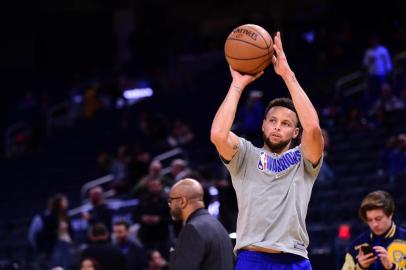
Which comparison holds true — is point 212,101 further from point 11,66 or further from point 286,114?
point 286,114

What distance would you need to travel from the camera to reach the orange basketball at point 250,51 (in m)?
4.96

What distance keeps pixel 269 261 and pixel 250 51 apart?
1.11m

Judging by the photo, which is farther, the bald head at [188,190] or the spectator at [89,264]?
the spectator at [89,264]

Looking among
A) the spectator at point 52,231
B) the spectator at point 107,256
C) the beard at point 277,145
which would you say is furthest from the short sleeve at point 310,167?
the spectator at point 52,231

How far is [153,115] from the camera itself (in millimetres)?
19078

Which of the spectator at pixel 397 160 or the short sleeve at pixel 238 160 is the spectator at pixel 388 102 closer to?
the spectator at pixel 397 160

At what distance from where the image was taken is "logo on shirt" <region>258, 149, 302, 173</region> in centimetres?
488

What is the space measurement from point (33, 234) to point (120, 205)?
75.5 inches

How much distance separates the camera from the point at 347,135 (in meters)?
15.3

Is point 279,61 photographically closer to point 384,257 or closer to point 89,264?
point 384,257

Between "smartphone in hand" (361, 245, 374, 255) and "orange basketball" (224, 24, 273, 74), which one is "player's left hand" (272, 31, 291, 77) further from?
"smartphone in hand" (361, 245, 374, 255)

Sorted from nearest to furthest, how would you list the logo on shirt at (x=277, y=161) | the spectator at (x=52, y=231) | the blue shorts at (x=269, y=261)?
1. the blue shorts at (x=269, y=261)
2. the logo on shirt at (x=277, y=161)
3. the spectator at (x=52, y=231)

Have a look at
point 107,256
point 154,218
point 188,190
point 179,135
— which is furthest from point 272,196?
point 179,135

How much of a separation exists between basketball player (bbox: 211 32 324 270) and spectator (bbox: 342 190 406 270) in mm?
1143
